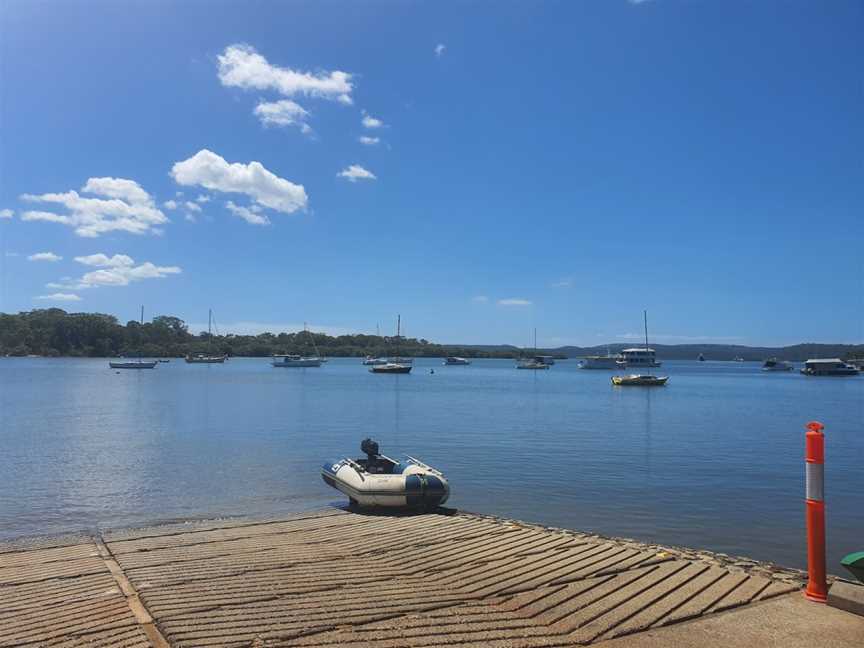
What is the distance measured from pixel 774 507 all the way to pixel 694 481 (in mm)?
3930

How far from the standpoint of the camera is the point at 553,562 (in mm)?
7488

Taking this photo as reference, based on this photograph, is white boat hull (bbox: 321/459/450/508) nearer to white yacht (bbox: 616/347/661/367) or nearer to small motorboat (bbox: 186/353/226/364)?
white yacht (bbox: 616/347/661/367)

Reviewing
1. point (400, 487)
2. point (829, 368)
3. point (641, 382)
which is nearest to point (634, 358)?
point (829, 368)

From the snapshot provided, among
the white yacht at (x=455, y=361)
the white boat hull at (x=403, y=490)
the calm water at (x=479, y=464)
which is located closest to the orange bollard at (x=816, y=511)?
the calm water at (x=479, y=464)

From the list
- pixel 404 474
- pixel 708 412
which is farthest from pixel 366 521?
pixel 708 412

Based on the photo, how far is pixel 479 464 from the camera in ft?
76.9

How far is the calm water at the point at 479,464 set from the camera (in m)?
15.4

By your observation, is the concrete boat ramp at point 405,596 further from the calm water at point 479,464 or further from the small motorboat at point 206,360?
the small motorboat at point 206,360

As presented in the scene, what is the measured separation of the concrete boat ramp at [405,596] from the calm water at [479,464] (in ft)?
21.0

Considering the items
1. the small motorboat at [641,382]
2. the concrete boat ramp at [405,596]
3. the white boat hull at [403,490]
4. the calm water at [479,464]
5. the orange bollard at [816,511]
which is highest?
the orange bollard at [816,511]

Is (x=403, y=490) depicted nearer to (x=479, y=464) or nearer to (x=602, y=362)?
(x=479, y=464)

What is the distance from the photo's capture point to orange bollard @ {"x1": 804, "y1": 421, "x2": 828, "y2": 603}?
18.7 ft

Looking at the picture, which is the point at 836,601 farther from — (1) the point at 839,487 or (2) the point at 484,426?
(2) the point at 484,426

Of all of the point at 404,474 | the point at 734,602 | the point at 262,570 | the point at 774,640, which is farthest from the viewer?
the point at 404,474
